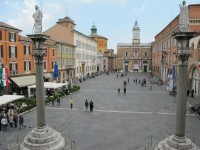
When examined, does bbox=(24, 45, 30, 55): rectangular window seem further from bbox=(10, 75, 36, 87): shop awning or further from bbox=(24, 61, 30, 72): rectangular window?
bbox=(10, 75, 36, 87): shop awning

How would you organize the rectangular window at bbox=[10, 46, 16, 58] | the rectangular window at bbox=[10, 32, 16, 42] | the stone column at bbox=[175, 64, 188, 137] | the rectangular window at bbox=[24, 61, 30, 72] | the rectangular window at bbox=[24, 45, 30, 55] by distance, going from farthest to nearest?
the rectangular window at bbox=[24, 61, 30, 72]
the rectangular window at bbox=[24, 45, 30, 55]
the rectangular window at bbox=[10, 46, 16, 58]
the rectangular window at bbox=[10, 32, 16, 42]
the stone column at bbox=[175, 64, 188, 137]

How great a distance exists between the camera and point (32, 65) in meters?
36.3

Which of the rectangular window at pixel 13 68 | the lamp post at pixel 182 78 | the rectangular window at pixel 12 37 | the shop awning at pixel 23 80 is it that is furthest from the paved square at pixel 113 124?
the rectangular window at pixel 12 37

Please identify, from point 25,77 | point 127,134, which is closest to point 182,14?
point 127,134

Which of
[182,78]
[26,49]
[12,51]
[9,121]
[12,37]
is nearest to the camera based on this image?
[182,78]

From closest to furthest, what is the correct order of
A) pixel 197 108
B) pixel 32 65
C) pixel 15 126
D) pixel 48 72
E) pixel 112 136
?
1. pixel 112 136
2. pixel 15 126
3. pixel 197 108
4. pixel 32 65
5. pixel 48 72

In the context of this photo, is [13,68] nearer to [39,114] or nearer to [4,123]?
[4,123]

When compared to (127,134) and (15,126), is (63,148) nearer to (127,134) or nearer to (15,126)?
(127,134)

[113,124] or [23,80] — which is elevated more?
[23,80]

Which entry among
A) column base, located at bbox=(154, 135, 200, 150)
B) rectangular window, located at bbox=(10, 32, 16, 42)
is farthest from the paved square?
rectangular window, located at bbox=(10, 32, 16, 42)

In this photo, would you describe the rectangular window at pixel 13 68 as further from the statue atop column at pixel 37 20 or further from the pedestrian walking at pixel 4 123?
the statue atop column at pixel 37 20

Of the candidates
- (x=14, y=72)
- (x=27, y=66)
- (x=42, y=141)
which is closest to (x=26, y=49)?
(x=27, y=66)

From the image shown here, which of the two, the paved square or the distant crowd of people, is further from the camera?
the distant crowd of people

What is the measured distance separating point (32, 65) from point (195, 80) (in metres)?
25.2
